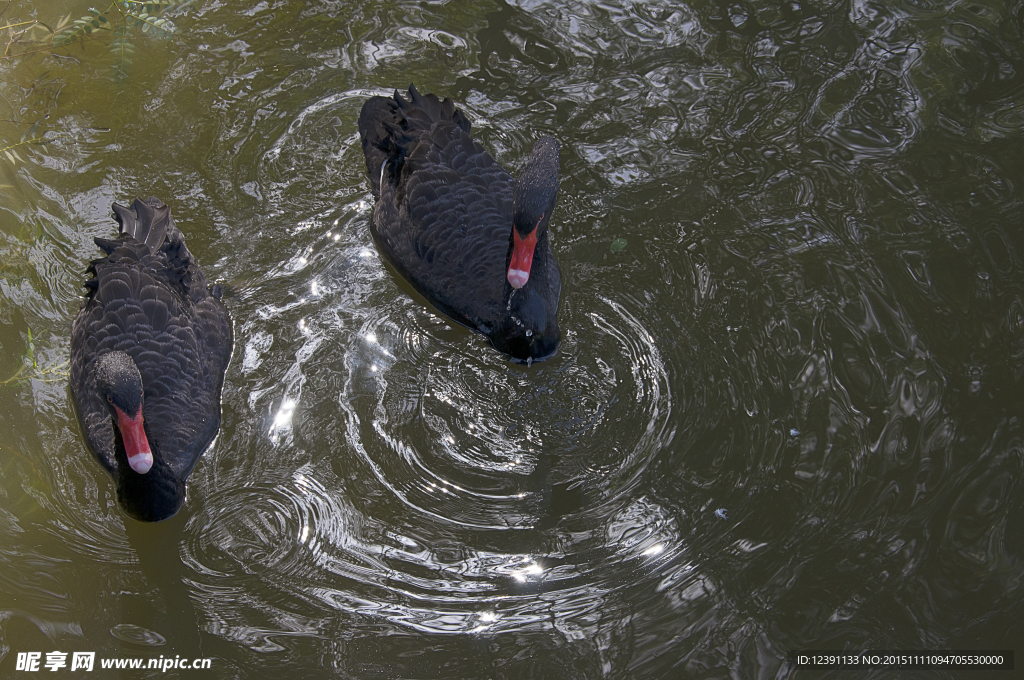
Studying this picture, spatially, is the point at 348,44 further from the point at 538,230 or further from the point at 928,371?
the point at 928,371

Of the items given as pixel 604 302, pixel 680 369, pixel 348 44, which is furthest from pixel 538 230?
pixel 348 44

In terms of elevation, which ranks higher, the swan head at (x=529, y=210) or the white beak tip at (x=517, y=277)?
the swan head at (x=529, y=210)

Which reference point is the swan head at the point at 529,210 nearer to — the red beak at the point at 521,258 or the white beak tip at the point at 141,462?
the red beak at the point at 521,258

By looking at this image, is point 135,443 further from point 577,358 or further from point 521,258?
point 577,358

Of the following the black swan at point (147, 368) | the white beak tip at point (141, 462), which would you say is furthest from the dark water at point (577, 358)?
the white beak tip at point (141, 462)

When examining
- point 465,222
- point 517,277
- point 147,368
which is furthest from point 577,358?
point 147,368

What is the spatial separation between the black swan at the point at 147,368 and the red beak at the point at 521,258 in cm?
232

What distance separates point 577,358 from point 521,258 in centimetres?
95

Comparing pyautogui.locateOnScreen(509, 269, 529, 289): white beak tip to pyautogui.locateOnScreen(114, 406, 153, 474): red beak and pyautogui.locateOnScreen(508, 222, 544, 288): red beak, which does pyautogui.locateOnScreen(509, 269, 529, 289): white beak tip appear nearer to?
pyautogui.locateOnScreen(508, 222, 544, 288): red beak

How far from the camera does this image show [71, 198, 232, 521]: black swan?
490 cm

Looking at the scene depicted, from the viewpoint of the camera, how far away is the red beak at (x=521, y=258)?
5461mm

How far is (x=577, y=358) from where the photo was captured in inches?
237

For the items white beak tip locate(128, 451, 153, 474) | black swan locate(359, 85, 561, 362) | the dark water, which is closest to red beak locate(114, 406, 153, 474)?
white beak tip locate(128, 451, 153, 474)

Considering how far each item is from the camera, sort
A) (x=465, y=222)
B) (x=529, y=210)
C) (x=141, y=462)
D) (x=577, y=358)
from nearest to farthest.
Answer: (x=141, y=462) < (x=529, y=210) < (x=577, y=358) < (x=465, y=222)
